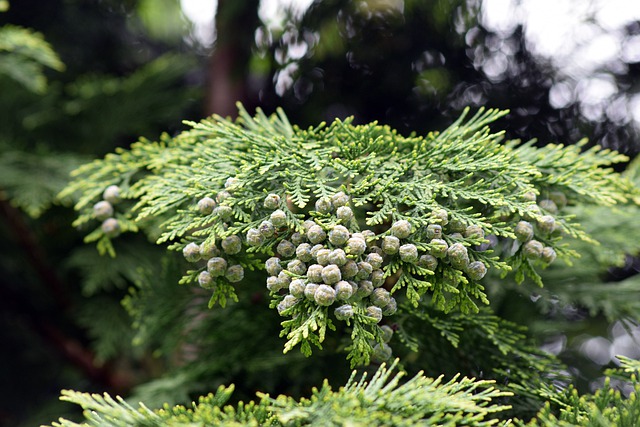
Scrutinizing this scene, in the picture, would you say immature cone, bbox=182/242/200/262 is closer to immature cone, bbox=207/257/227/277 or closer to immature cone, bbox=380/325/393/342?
immature cone, bbox=207/257/227/277

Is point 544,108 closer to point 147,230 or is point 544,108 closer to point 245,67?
point 245,67

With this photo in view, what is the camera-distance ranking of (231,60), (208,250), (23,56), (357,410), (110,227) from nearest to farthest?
(357,410) → (208,250) → (110,227) → (23,56) → (231,60)

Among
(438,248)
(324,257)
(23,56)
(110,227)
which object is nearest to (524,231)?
(438,248)

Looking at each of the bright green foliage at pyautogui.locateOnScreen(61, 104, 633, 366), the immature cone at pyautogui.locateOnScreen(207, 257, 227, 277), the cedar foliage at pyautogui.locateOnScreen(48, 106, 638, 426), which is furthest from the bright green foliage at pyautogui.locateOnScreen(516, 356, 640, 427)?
the immature cone at pyautogui.locateOnScreen(207, 257, 227, 277)

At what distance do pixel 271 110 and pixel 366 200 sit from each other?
32.8 inches

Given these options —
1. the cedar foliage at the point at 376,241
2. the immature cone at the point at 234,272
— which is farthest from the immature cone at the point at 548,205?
the immature cone at the point at 234,272

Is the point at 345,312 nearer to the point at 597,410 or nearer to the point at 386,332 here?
the point at 386,332

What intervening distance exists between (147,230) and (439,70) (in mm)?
707

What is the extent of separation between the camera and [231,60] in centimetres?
133

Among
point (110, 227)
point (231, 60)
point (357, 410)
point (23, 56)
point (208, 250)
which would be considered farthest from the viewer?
point (231, 60)

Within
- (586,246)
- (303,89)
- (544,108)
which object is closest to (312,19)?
(303,89)

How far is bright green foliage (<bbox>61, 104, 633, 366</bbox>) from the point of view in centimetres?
55

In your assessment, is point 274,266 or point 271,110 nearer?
point 274,266

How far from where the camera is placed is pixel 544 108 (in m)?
1.21
